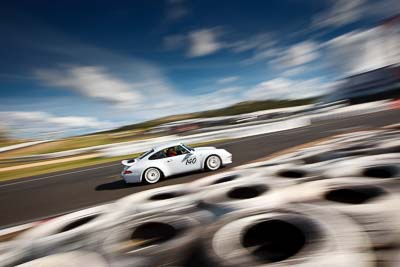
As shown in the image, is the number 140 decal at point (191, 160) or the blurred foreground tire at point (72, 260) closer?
the blurred foreground tire at point (72, 260)

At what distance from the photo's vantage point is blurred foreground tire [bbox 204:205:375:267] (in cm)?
216

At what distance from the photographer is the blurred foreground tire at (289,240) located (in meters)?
2.16

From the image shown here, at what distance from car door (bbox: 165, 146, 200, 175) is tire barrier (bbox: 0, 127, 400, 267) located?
247cm

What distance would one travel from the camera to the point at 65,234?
3.86 meters

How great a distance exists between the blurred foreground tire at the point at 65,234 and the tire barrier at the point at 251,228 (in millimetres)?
21

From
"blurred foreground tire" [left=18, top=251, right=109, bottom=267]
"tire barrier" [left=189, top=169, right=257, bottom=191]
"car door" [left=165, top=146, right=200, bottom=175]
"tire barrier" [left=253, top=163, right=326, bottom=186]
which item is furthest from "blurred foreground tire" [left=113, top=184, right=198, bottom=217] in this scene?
"car door" [left=165, top=146, right=200, bottom=175]

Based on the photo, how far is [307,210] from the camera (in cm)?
308

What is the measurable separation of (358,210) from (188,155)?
525cm

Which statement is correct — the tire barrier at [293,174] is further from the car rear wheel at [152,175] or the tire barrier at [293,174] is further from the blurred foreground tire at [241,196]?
the car rear wheel at [152,175]

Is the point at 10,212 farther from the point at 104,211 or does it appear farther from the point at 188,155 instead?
the point at 188,155

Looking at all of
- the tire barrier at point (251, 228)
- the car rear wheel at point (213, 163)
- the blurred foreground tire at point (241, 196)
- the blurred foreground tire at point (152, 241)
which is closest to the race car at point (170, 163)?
the car rear wheel at point (213, 163)

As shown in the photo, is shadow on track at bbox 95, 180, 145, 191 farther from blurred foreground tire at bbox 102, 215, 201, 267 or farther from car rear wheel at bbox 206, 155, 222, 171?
blurred foreground tire at bbox 102, 215, 201, 267

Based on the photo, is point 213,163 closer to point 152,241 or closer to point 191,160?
point 191,160

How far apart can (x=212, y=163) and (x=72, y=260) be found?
528 centimetres
